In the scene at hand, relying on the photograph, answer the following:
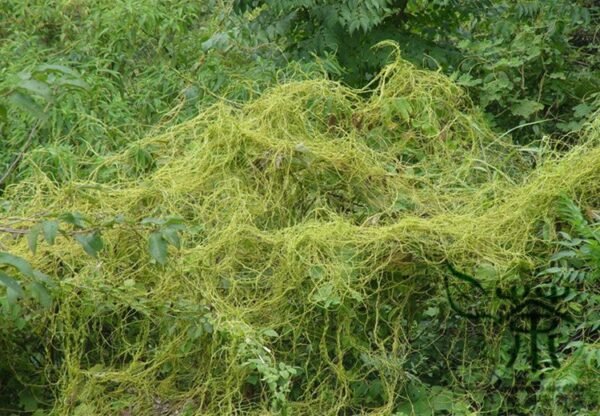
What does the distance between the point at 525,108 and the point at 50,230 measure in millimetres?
2954

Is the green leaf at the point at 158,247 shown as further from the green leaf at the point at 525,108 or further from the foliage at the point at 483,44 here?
the green leaf at the point at 525,108

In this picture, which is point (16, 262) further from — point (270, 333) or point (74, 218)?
point (270, 333)

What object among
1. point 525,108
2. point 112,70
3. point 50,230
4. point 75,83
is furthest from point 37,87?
point 525,108

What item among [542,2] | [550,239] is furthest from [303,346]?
[542,2]

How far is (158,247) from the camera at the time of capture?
3.44 m

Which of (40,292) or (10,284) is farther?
(40,292)

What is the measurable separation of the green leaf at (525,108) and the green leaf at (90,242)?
108 inches

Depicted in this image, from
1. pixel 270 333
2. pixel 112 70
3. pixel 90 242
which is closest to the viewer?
pixel 90 242

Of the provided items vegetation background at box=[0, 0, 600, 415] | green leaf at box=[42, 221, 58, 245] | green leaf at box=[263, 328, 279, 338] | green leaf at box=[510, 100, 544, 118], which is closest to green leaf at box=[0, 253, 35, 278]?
vegetation background at box=[0, 0, 600, 415]

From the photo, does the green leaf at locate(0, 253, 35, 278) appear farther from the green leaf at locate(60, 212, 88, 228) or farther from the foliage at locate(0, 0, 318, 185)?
the foliage at locate(0, 0, 318, 185)

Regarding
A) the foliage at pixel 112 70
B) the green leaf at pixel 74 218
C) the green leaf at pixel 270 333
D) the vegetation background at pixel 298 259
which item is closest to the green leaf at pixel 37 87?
the vegetation background at pixel 298 259

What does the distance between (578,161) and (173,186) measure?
1364 millimetres

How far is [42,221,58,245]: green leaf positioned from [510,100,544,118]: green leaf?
2881 millimetres

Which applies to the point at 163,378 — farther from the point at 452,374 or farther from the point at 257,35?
the point at 257,35
